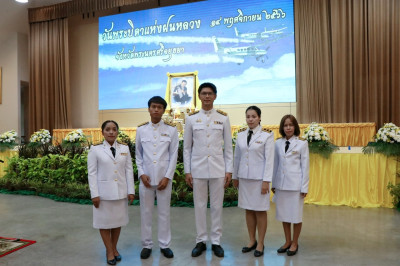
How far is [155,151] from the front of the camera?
288cm

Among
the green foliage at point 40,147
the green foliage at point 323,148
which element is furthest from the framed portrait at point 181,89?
the green foliage at point 323,148

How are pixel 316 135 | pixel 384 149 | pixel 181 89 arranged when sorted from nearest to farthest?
pixel 384 149
pixel 316 135
pixel 181 89

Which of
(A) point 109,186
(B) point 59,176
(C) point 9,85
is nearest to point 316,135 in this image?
(A) point 109,186

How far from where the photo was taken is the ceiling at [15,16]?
402 inches

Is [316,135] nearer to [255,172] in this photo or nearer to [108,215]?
[255,172]

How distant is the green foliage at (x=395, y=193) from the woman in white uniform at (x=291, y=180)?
220 cm

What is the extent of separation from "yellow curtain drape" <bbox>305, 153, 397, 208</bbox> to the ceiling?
970 cm

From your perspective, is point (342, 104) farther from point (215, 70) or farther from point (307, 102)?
point (215, 70)

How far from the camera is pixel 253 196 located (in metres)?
2.88

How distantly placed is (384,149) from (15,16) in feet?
36.0

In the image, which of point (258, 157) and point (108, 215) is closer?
point (108, 215)

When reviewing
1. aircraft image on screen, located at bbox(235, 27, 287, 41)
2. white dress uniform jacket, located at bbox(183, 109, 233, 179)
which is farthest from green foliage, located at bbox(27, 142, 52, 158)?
aircraft image on screen, located at bbox(235, 27, 287, 41)

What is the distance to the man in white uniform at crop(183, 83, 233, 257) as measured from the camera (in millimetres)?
2887

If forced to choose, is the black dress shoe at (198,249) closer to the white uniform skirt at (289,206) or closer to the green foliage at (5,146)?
the white uniform skirt at (289,206)
